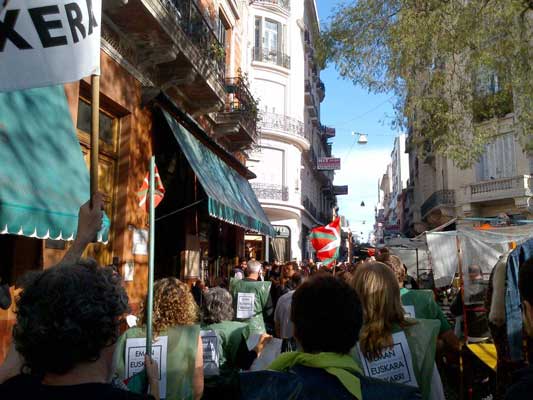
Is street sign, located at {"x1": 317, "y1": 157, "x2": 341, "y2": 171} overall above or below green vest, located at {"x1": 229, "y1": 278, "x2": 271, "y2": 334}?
above

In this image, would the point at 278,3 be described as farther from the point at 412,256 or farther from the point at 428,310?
the point at 428,310

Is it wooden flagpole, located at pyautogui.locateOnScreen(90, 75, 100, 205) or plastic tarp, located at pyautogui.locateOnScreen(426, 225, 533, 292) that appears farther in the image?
plastic tarp, located at pyautogui.locateOnScreen(426, 225, 533, 292)

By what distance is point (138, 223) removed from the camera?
9031 millimetres

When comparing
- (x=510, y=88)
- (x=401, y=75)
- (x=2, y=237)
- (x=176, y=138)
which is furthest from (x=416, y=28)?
(x=2, y=237)

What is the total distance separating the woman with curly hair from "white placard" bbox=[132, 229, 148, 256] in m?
5.43

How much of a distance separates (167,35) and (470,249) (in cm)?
691

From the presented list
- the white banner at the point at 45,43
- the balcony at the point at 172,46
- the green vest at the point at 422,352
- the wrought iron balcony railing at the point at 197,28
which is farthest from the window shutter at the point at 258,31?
the green vest at the point at 422,352

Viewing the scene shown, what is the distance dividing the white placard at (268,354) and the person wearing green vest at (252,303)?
942 millimetres

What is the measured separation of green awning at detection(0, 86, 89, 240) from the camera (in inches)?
183

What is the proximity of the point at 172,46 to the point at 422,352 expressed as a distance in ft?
25.3

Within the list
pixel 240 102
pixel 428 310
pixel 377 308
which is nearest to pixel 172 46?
pixel 240 102

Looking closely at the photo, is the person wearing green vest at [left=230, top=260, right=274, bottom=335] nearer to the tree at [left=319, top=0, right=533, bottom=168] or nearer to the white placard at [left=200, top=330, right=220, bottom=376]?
the white placard at [left=200, top=330, right=220, bottom=376]

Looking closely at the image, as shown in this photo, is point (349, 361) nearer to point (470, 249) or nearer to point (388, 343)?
point (388, 343)

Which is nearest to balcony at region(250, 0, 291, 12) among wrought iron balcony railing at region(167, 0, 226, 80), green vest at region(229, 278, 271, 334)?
wrought iron balcony railing at region(167, 0, 226, 80)
